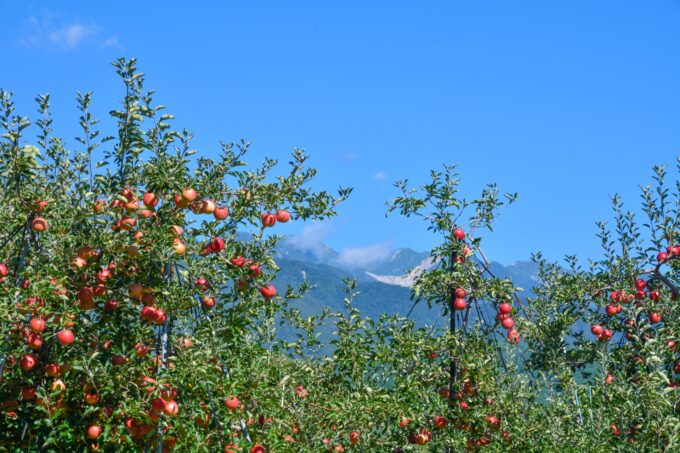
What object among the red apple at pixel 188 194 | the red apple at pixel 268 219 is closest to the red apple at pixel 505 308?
the red apple at pixel 268 219

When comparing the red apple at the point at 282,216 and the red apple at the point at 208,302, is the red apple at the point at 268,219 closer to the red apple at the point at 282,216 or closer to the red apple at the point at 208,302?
the red apple at the point at 282,216

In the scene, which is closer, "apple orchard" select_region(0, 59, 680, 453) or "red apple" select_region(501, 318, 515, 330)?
"apple orchard" select_region(0, 59, 680, 453)

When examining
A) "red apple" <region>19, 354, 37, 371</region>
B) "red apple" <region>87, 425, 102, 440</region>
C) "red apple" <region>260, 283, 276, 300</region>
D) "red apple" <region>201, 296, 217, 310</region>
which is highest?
"red apple" <region>260, 283, 276, 300</region>

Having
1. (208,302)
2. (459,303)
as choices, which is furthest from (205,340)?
(459,303)

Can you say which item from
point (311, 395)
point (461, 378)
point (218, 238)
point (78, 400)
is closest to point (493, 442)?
point (461, 378)

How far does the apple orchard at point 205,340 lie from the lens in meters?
5.54

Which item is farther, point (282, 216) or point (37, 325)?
point (282, 216)

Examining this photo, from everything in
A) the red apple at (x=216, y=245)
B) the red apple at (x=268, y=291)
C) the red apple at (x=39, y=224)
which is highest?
the red apple at (x=216, y=245)

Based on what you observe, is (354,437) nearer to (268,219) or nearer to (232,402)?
(232,402)

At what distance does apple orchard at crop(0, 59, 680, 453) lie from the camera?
18.2ft

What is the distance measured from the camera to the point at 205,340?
557 centimetres

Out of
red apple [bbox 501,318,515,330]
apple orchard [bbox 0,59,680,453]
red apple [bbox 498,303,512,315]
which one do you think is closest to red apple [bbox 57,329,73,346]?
apple orchard [bbox 0,59,680,453]

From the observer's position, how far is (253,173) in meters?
6.16

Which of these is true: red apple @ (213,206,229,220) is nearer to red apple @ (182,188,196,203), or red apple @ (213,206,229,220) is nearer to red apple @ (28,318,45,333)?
red apple @ (182,188,196,203)
